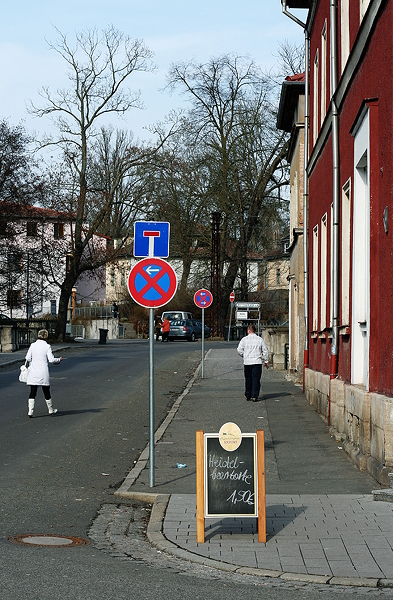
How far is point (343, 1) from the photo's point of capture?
47.4 feet

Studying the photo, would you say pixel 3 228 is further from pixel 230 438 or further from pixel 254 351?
pixel 230 438

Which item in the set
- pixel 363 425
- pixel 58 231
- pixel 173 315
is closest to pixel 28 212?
pixel 58 231

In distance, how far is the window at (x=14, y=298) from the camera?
153 ft

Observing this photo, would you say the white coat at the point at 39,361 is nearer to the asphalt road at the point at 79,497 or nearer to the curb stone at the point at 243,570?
the asphalt road at the point at 79,497

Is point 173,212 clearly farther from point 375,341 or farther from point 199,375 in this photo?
point 375,341

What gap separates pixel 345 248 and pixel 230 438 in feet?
25.2

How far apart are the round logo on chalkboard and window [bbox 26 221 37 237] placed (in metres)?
41.6

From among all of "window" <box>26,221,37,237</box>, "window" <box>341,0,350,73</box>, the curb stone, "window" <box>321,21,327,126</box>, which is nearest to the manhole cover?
the curb stone

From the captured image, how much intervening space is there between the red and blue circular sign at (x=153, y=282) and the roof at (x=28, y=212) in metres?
34.9

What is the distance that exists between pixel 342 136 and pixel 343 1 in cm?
218

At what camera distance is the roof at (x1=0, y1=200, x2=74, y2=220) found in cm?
4409

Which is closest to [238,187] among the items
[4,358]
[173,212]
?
[173,212]

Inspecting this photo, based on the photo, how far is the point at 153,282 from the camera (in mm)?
10242

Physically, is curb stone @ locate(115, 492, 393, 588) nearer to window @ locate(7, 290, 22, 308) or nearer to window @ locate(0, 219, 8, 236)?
window @ locate(0, 219, 8, 236)
